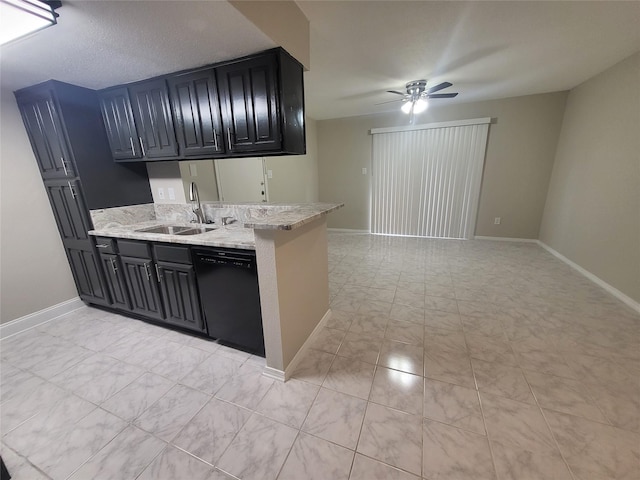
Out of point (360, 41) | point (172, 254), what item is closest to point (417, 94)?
point (360, 41)

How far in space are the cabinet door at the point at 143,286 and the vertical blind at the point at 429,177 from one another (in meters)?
4.20

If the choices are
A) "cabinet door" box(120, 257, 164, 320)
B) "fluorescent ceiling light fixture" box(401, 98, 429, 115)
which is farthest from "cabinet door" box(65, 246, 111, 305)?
"fluorescent ceiling light fixture" box(401, 98, 429, 115)

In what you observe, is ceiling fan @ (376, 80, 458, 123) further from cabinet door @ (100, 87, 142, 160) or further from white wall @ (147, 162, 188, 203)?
cabinet door @ (100, 87, 142, 160)

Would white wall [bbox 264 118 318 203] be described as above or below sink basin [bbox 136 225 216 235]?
above

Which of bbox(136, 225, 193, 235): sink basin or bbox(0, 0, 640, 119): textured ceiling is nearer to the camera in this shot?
bbox(0, 0, 640, 119): textured ceiling

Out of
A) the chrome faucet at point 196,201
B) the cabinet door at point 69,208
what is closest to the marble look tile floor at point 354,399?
the cabinet door at point 69,208

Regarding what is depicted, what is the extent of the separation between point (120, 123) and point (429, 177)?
4624mm

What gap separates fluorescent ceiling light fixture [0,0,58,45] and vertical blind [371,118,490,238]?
14.4ft

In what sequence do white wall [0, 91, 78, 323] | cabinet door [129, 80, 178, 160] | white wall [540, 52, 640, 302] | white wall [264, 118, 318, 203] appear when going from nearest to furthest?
cabinet door [129, 80, 178, 160]
white wall [0, 91, 78, 323]
white wall [540, 52, 640, 302]
white wall [264, 118, 318, 203]

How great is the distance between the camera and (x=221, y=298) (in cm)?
181

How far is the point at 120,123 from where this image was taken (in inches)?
87.2

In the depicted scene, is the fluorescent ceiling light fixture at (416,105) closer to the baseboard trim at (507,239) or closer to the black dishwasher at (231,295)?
the baseboard trim at (507,239)

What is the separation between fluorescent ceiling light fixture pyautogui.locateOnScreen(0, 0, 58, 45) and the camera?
1.16 metres

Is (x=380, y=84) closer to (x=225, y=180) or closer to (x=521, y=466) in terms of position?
(x=225, y=180)
